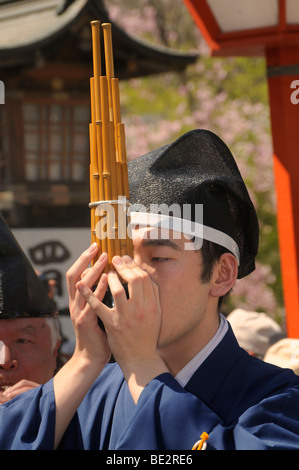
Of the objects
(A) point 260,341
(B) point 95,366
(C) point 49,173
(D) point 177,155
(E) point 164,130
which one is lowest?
(A) point 260,341

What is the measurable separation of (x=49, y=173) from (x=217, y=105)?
628 cm

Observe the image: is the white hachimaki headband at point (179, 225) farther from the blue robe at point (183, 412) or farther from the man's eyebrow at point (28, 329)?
the man's eyebrow at point (28, 329)

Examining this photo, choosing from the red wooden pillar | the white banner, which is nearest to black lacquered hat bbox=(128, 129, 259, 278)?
the red wooden pillar

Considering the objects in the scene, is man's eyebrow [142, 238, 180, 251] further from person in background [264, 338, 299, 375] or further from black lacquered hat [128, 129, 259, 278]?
person in background [264, 338, 299, 375]

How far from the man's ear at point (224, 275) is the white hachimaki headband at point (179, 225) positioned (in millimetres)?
70

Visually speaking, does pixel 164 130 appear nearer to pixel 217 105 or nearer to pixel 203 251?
pixel 217 105

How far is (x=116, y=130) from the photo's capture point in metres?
2.09

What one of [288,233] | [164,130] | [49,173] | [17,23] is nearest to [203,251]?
[288,233]

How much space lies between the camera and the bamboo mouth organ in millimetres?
2029

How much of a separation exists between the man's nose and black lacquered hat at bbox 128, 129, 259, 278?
1.10m

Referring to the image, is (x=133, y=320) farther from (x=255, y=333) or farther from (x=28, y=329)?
(x=255, y=333)

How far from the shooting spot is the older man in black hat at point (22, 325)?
2.58m

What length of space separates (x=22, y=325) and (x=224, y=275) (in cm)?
109

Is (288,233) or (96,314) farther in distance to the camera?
(288,233)
